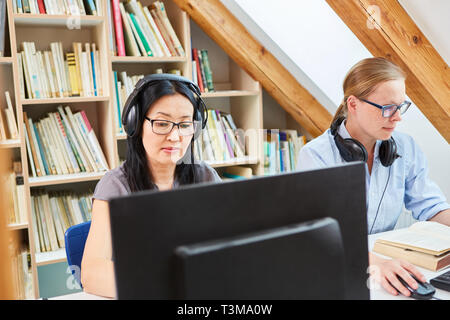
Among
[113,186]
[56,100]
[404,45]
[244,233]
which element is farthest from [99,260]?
[404,45]

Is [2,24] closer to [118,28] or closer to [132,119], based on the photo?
[118,28]

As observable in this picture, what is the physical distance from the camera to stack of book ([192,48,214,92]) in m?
2.63

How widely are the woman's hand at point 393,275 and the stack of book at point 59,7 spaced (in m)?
1.96

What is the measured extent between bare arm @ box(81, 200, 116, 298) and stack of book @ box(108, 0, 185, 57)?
1433 millimetres

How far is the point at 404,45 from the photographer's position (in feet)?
6.06

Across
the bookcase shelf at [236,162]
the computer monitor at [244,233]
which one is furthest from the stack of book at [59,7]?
the computer monitor at [244,233]

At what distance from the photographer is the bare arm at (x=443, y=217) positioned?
1680 millimetres

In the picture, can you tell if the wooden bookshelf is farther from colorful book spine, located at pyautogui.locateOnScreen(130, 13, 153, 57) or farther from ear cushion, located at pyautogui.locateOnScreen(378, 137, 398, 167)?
ear cushion, located at pyautogui.locateOnScreen(378, 137, 398, 167)

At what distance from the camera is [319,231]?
0.64 metres

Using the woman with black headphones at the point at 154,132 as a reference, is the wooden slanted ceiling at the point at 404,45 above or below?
above

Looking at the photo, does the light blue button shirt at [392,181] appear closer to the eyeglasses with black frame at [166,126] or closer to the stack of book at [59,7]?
the eyeglasses with black frame at [166,126]

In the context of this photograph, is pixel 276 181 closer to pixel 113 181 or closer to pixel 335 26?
pixel 113 181

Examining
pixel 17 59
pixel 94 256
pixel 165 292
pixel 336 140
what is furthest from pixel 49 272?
pixel 165 292

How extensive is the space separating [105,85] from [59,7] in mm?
460
